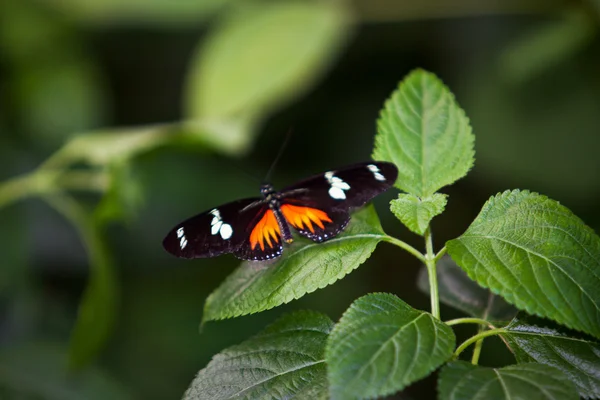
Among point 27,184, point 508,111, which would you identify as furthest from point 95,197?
point 508,111

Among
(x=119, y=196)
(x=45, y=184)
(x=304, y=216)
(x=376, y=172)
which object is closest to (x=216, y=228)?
(x=304, y=216)

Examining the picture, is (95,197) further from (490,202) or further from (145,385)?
(490,202)

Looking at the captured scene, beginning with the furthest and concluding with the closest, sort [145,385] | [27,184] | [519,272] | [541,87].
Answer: [541,87], [145,385], [27,184], [519,272]

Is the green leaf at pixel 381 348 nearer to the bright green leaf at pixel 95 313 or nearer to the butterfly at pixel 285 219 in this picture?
the butterfly at pixel 285 219

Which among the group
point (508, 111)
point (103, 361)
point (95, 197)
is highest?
point (95, 197)

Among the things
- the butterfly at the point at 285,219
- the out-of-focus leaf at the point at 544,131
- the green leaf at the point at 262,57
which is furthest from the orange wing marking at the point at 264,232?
the out-of-focus leaf at the point at 544,131

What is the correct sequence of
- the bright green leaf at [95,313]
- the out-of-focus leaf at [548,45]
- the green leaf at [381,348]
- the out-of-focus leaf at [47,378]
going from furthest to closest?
the out-of-focus leaf at [548,45]
the out-of-focus leaf at [47,378]
the bright green leaf at [95,313]
the green leaf at [381,348]
